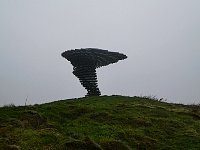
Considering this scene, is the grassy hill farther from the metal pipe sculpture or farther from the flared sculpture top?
the flared sculpture top

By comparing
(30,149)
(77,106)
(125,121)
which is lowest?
(30,149)

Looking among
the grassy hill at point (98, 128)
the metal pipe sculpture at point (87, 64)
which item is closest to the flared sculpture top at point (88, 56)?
the metal pipe sculpture at point (87, 64)

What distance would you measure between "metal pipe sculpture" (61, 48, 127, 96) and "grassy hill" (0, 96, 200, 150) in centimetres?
915

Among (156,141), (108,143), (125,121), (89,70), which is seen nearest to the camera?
(108,143)

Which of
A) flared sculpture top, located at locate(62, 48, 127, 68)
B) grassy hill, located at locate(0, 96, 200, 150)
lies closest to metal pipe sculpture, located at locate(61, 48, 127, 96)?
flared sculpture top, located at locate(62, 48, 127, 68)

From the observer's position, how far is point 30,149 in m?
10.6

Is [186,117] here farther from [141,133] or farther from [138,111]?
Result: [141,133]

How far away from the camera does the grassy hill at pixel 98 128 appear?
11.4 meters

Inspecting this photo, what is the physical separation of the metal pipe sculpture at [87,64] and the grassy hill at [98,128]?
9148 millimetres

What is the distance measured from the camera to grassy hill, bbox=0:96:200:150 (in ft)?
37.2

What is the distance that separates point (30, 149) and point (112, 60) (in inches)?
751

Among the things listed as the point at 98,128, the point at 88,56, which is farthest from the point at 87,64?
the point at 98,128

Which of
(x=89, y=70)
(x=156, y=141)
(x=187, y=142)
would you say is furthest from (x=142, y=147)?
(x=89, y=70)

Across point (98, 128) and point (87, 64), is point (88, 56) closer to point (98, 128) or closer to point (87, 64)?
point (87, 64)
